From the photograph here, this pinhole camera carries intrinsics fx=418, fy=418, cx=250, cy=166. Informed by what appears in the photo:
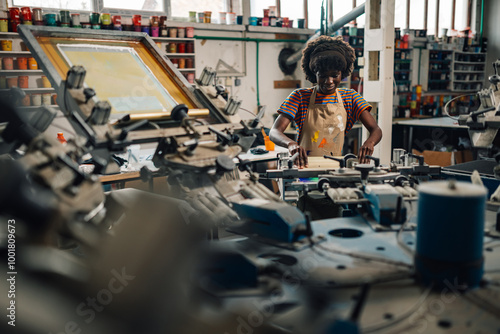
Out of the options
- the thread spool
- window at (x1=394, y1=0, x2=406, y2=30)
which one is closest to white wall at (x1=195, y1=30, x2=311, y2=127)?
window at (x1=394, y1=0, x2=406, y2=30)

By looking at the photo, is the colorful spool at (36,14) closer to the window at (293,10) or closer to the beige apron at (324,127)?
the beige apron at (324,127)

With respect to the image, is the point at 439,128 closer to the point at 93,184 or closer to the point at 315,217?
the point at 315,217

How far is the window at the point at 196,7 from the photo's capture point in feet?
17.0

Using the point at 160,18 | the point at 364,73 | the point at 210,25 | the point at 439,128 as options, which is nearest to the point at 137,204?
the point at 364,73

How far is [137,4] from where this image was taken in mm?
4957

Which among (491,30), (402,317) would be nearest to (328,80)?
(402,317)

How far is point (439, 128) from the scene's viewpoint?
Result: 223 inches

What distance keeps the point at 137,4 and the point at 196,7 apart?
0.75 m

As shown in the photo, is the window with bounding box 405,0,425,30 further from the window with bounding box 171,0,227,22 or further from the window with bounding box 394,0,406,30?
the window with bounding box 171,0,227,22

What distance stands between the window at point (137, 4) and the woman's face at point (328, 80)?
3.37m

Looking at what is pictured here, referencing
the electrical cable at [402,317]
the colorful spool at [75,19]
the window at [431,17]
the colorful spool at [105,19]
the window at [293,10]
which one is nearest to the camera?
the electrical cable at [402,317]

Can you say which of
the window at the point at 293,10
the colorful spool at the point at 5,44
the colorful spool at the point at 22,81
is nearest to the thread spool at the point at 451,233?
the colorful spool at the point at 22,81

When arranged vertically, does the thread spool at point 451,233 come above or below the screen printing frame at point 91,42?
below

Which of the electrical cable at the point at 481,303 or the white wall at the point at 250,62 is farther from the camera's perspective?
the white wall at the point at 250,62
